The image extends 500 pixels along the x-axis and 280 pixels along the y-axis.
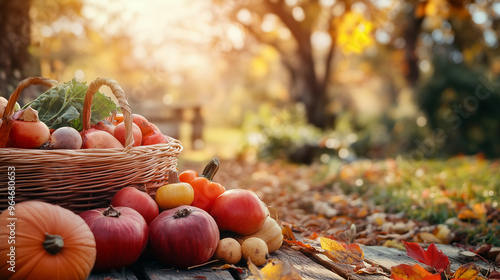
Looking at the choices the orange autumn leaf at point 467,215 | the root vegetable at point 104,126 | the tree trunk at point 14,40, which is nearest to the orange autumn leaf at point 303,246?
the root vegetable at point 104,126

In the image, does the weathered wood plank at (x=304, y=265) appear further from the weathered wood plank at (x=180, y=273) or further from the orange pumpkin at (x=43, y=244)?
the orange pumpkin at (x=43, y=244)

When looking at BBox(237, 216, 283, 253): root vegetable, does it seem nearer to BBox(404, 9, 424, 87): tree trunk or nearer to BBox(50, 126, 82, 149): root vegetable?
BBox(50, 126, 82, 149): root vegetable

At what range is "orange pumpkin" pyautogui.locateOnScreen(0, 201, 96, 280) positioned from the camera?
1307 millimetres

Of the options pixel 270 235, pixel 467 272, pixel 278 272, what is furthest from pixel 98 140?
pixel 467 272

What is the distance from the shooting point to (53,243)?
4.31 ft

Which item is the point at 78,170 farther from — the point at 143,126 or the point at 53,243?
the point at 143,126

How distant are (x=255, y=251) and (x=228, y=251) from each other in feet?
0.36

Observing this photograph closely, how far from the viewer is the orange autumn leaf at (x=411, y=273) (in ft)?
4.96

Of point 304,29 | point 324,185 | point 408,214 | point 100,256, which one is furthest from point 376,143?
point 100,256

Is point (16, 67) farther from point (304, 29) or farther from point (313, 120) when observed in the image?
point (313, 120)

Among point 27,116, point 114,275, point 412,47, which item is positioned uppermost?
point 412,47

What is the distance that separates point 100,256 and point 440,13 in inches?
260

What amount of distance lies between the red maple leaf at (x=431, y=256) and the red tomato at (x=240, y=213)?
63 cm

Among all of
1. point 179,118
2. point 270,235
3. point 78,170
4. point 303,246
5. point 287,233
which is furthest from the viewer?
point 179,118
